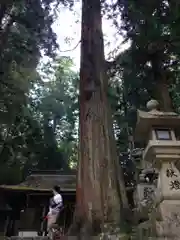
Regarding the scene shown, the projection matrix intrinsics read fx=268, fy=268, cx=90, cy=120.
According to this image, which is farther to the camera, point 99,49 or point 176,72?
point 176,72

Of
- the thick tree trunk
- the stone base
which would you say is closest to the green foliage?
the thick tree trunk

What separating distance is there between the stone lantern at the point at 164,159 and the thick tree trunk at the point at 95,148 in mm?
832

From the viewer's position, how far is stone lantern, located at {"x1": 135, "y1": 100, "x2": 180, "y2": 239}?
10.7 ft

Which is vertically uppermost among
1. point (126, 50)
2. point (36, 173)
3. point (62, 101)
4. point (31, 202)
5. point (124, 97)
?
point (62, 101)

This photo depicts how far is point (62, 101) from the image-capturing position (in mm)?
17828

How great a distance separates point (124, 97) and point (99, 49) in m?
3.64

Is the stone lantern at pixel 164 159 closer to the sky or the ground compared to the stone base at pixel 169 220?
closer to the sky

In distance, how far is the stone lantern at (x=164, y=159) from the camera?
3.28 m

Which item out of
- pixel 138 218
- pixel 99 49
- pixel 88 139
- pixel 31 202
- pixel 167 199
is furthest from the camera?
pixel 31 202

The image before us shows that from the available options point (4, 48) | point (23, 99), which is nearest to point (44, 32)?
point (4, 48)

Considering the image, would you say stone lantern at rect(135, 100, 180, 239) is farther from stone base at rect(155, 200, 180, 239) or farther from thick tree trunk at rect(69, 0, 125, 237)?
thick tree trunk at rect(69, 0, 125, 237)

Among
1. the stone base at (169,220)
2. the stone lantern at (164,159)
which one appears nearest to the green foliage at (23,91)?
the stone lantern at (164,159)

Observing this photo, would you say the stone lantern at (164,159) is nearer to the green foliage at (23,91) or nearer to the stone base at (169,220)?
the stone base at (169,220)

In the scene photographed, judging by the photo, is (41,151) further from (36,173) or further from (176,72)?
(176,72)
